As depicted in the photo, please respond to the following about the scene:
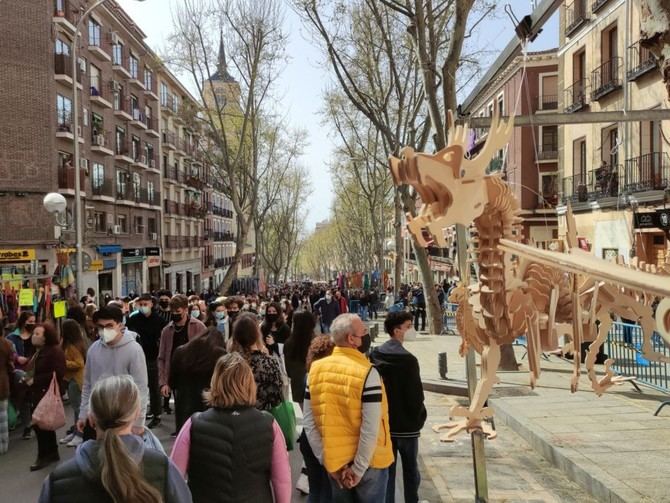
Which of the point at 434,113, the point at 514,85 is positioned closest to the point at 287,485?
the point at 434,113

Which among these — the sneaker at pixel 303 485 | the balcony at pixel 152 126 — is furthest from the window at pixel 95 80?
the sneaker at pixel 303 485

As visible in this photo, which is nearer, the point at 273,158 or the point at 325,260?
the point at 273,158

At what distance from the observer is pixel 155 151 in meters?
39.5

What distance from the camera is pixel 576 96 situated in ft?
62.1

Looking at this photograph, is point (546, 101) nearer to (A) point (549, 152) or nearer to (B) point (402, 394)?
(A) point (549, 152)

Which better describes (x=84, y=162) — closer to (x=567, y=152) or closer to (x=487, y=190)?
(x=567, y=152)

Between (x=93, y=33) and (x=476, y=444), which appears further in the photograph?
(x=93, y=33)

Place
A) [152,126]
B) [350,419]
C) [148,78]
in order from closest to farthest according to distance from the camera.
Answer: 1. [350,419]
2. [148,78]
3. [152,126]

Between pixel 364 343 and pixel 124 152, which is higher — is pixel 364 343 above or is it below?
below

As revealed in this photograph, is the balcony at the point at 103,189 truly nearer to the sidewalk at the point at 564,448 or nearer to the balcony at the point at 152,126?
the balcony at the point at 152,126

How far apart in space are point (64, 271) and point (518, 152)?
21983 mm

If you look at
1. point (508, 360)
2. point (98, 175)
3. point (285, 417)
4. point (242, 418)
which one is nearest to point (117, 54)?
point (98, 175)

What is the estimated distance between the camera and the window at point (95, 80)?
28828 millimetres

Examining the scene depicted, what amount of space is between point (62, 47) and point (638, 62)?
22598mm
